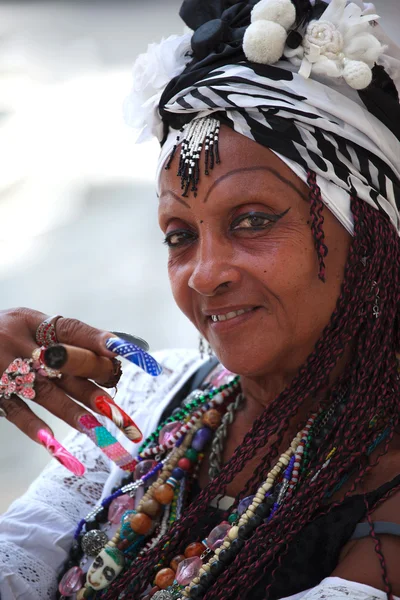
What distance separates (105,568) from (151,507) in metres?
0.20

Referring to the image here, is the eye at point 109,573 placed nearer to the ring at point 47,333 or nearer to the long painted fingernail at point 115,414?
the long painted fingernail at point 115,414

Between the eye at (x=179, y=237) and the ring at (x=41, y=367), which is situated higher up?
the eye at (x=179, y=237)

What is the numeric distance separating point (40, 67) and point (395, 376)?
3.04 metres

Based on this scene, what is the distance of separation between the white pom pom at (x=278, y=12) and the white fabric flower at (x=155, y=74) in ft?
0.95

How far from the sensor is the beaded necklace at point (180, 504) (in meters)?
1.69

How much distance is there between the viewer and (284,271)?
5.65ft

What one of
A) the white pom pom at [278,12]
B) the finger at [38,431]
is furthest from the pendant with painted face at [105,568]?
the white pom pom at [278,12]

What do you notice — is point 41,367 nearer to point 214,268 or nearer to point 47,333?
point 47,333

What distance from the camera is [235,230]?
1.78 metres

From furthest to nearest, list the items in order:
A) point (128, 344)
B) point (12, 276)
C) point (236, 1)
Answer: point (12, 276), point (236, 1), point (128, 344)

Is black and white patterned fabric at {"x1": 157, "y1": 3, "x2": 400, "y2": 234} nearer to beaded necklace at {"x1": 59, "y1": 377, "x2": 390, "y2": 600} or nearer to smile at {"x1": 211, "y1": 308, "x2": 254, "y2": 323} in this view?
smile at {"x1": 211, "y1": 308, "x2": 254, "y2": 323}

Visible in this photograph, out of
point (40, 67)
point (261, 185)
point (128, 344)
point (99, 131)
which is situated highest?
point (40, 67)

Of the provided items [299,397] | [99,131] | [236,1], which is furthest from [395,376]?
[99,131]

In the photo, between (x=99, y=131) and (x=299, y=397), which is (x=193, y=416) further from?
(x=99, y=131)
